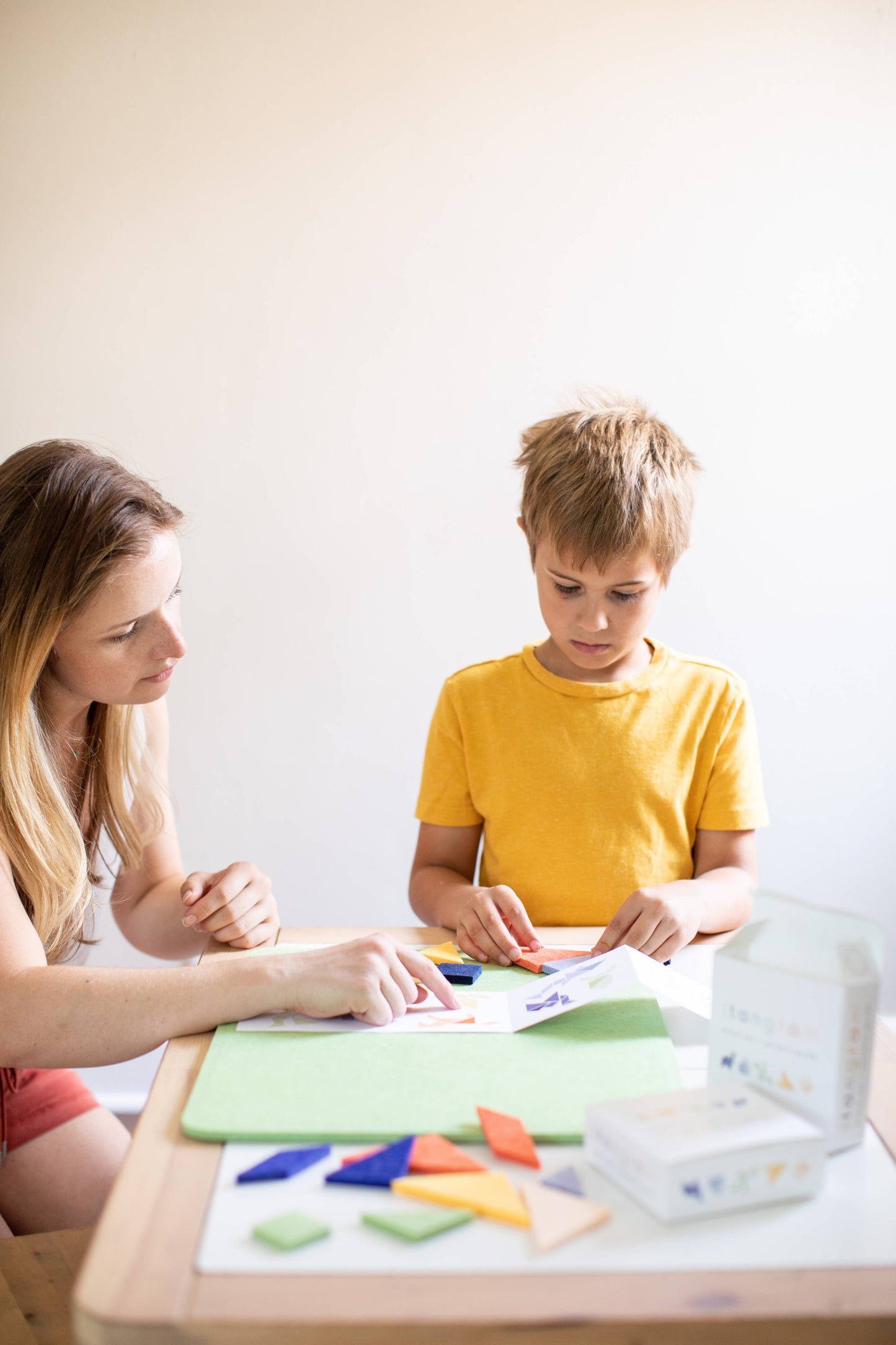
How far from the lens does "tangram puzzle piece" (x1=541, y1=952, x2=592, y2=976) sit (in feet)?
3.39

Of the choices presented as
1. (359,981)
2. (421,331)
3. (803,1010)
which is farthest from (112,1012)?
(421,331)

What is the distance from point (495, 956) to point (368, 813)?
1.02 metres

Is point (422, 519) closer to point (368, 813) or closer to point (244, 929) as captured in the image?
point (368, 813)

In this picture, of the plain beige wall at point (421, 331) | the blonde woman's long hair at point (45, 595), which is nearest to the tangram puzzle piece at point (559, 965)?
the blonde woman's long hair at point (45, 595)

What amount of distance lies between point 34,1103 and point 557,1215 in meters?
0.88

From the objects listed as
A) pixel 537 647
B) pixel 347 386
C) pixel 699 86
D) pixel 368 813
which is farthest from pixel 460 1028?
pixel 699 86

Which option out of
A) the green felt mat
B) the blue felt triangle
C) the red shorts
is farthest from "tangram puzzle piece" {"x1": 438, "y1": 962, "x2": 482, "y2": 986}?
the red shorts

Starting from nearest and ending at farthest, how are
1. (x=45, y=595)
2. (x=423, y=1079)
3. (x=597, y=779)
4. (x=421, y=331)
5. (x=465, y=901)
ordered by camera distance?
(x=423, y=1079) < (x=45, y=595) < (x=465, y=901) < (x=597, y=779) < (x=421, y=331)

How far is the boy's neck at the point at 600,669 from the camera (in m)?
1.43

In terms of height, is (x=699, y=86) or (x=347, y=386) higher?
(x=699, y=86)

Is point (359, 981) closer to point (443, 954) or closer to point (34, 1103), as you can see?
point (443, 954)

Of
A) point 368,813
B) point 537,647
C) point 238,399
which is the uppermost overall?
point 238,399

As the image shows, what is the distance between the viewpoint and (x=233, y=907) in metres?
1.12

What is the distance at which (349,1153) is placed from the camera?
683mm
